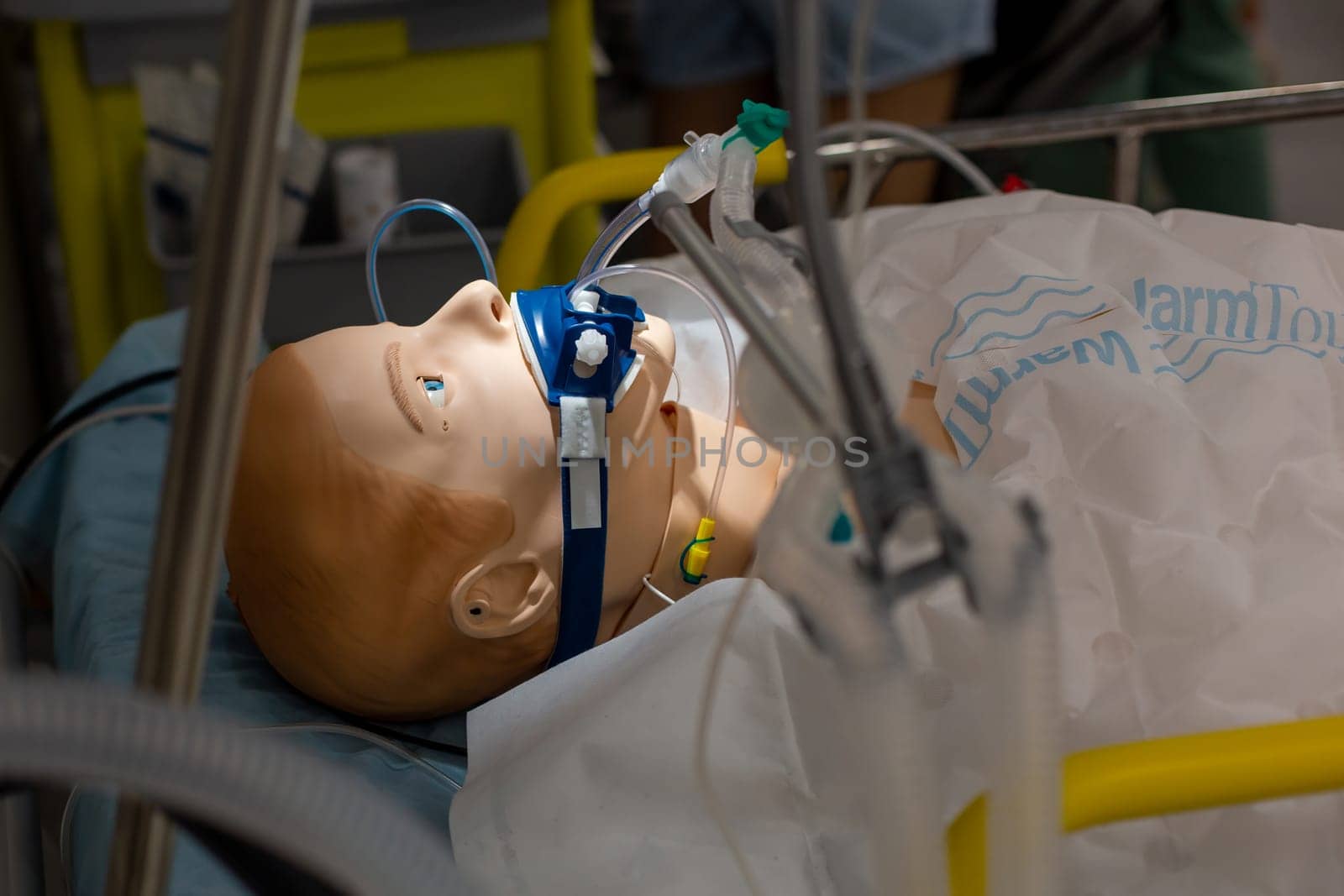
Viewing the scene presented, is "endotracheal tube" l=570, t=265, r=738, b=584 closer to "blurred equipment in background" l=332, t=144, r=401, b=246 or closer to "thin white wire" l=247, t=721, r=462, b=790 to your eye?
"thin white wire" l=247, t=721, r=462, b=790

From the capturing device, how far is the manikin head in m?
0.92

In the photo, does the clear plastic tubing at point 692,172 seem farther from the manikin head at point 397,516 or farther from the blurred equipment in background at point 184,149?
the blurred equipment in background at point 184,149

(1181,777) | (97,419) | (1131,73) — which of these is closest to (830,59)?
(1131,73)

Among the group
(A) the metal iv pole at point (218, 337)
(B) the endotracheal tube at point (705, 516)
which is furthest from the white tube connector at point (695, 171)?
(A) the metal iv pole at point (218, 337)

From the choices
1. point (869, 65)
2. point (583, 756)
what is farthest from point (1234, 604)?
point (869, 65)

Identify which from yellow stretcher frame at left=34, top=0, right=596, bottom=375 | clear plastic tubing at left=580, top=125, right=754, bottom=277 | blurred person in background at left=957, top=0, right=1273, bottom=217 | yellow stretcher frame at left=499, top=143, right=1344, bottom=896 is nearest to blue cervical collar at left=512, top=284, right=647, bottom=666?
clear plastic tubing at left=580, top=125, right=754, bottom=277

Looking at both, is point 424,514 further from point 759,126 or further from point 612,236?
point 759,126

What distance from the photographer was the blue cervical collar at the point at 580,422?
962mm

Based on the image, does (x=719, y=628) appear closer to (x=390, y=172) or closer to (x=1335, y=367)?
(x=1335, y=367)

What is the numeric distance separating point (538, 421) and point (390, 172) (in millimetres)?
1004

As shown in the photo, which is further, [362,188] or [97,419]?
[362,188]

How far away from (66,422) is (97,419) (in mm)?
39

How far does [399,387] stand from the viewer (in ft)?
3.07

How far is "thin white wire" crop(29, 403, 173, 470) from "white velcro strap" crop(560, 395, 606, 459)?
0.56 meters
